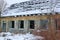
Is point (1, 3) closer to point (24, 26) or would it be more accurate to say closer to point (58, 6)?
point (24, 26)

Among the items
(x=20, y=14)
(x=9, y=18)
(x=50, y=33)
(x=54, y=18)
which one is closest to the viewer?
(x=50, y=33)

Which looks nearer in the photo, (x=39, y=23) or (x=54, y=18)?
(x=54, y=18)

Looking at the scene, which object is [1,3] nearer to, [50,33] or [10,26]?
[10,26]

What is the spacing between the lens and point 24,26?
84.0ft

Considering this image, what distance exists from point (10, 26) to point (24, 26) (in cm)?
388

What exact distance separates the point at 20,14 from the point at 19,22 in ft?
6.04

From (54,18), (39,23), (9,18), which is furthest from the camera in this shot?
(9,18)

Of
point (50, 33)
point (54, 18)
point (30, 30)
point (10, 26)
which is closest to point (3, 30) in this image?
point (10, 26)

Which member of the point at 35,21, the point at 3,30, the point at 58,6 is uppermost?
the point at 58,6

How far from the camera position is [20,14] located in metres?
25.6

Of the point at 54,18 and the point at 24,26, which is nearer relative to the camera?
the point at 54,18

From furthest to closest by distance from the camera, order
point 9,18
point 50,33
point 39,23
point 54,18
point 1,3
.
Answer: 1. point 1,3
2. point 9,18
3. point 39,23
4. point 54,18
5. point 50,33

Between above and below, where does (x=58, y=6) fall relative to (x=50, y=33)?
above

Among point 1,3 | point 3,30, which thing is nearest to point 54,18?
point 3,30
